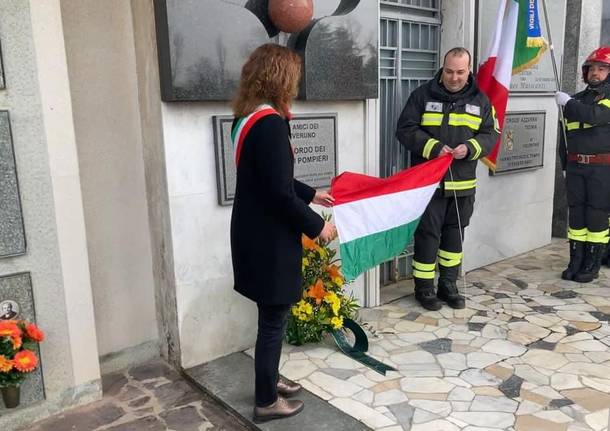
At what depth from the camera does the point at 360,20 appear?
4.01 m

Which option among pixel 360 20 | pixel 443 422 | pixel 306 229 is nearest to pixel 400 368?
pixel 443 422

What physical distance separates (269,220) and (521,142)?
4.18 m

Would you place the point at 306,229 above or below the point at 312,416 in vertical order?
above

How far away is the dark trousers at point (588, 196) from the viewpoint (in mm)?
5008

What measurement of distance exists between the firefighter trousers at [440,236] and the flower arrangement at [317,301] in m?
1.01

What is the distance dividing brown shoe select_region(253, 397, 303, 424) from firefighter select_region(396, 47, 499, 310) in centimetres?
194

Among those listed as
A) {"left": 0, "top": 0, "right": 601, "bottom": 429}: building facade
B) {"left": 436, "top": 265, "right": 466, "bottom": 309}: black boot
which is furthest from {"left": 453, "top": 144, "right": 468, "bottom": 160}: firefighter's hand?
{"left": 436, "top": 265, "right": 466, "bottom": 309}: black boot

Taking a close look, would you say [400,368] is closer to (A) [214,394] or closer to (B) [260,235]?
(A) [214,394]

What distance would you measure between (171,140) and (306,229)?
122 cm

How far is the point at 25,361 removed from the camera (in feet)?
9.18

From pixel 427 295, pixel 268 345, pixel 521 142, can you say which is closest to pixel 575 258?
pixel 521 142

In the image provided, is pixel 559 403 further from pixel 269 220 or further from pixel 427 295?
pixel 269 220

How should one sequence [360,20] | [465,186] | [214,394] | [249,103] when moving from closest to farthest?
[249,103] → [214,394] → [360,20] → [465,186]

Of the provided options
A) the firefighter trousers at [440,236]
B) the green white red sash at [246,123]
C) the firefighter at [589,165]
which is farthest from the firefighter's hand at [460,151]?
the green white red sash at [246,123]
